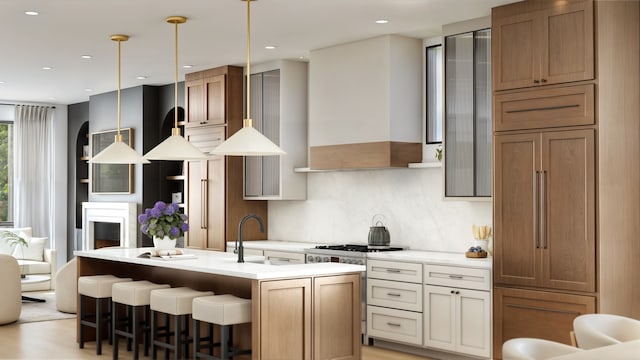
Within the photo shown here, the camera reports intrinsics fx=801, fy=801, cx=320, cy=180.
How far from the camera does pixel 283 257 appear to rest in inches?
301

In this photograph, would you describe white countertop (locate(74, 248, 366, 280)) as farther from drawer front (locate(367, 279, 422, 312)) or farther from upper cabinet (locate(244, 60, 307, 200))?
upper cabinet (locate(244, 60, 307, 200))

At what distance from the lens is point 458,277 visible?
6.06 metres

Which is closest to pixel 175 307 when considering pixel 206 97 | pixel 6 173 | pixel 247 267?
pixel 247 267

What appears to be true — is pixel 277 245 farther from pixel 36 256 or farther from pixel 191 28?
pixel 36 256

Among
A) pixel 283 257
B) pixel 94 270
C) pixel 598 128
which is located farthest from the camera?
pixel 283 257

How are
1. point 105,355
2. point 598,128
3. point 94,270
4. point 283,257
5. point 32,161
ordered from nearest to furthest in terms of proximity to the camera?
point 598,128, point 105,355, point 94,270, point 283,257, point 32,161

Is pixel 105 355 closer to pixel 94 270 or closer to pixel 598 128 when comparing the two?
pixel 94 270

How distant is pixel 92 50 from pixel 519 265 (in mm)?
4502

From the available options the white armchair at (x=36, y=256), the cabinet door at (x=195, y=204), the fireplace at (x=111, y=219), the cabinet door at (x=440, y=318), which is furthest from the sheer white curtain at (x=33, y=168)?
the cabinet door at (x=440, y=318)

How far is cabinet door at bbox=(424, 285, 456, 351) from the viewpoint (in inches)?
241

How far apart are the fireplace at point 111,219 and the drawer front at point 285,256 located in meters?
2.89

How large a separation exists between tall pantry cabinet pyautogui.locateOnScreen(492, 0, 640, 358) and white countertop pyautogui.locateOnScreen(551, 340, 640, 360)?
3.06 meters

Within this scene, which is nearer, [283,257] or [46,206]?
[283,257]

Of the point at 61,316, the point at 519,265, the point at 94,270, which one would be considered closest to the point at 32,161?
the point at 61,316
